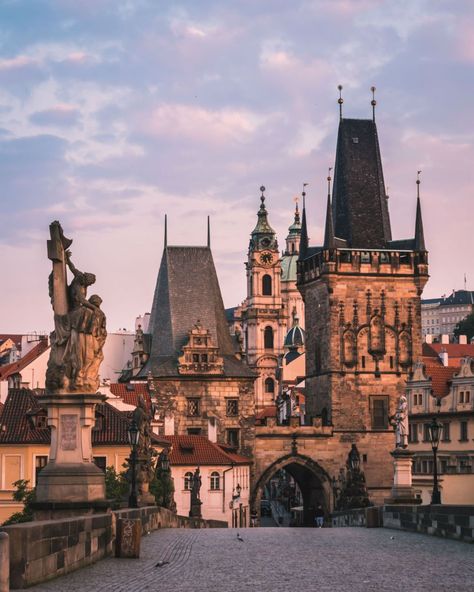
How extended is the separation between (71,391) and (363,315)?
68955 millimetres

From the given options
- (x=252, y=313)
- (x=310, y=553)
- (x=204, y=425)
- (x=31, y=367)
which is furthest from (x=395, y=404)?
(x=252, y=313)

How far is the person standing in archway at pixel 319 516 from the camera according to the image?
82637 millimetres

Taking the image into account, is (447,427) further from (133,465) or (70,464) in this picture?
(70,464)

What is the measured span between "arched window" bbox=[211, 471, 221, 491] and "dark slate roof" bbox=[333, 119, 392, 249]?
69.9ft

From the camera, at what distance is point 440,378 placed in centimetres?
8200

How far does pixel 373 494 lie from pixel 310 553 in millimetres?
63850

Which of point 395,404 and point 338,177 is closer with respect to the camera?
point 395,404

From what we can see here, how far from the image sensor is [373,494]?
85.2 metres

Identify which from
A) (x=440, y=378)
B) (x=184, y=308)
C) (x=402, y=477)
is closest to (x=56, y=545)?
(x=402, y=477)

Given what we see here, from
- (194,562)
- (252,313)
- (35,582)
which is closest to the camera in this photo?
(35,582)

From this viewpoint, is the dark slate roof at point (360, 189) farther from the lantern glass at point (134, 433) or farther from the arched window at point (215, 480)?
the lantern glass at point (134, 433)

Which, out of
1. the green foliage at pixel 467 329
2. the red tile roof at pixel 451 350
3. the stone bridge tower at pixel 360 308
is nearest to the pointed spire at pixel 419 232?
the stone bridge tower at pixel 360 308

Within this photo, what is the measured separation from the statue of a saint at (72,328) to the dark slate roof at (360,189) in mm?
70495

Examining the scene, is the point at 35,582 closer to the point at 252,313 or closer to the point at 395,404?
the point at 395,404
